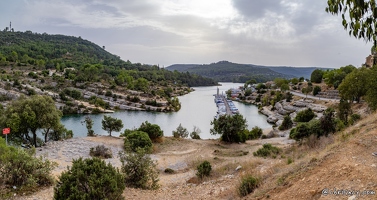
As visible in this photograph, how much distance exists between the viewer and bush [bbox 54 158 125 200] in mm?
6801

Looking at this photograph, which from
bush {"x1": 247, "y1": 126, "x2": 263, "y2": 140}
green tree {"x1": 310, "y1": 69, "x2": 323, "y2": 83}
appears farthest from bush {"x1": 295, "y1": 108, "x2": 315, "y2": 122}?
green tree {"x1": 310, "y1": 69, "x2": 323, "y2": 83}

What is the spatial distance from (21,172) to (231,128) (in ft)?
55.9

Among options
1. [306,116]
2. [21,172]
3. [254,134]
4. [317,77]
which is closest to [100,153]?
[21,172]

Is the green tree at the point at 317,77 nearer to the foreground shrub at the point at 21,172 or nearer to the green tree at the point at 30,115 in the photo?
the green tree at the point at 30,115

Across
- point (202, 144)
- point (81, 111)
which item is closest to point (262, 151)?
point (202, 144)

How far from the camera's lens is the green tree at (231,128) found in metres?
23.4

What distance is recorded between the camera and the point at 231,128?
23234mm

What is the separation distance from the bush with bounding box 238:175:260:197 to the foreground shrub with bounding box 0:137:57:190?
7148mm

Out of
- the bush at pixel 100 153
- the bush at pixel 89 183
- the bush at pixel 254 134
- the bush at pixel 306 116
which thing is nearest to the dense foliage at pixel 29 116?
the bush at pixel 100 153

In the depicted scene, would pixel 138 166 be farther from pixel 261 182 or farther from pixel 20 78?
pixel 20 78

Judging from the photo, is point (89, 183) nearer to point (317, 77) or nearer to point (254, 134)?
point (254, 134)

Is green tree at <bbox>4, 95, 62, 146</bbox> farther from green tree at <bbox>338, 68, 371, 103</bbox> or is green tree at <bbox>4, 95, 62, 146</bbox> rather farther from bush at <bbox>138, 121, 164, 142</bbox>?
green tree at <bbox>338, 68, 371, 103</bbox>

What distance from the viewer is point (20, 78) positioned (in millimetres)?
63562

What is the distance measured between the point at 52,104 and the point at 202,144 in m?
12.7
